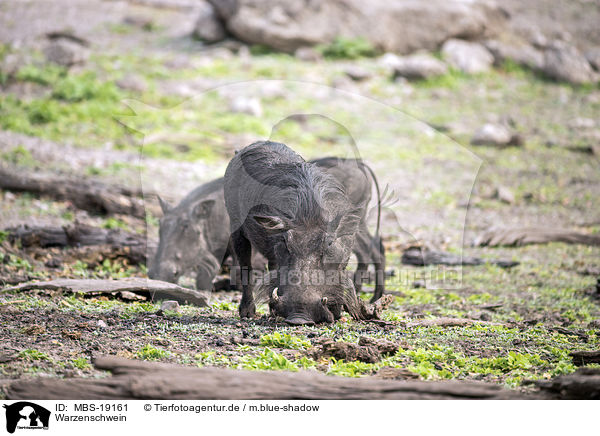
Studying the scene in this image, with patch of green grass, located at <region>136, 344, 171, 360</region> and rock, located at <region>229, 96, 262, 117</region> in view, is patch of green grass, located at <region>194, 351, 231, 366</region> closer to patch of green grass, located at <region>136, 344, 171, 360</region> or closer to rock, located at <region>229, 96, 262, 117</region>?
patch of green grass, located at <region>136, 344, 171, 360</region>

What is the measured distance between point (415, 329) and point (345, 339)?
1.03m

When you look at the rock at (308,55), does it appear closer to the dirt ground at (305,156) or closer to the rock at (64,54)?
the dirt ground at (305,156)

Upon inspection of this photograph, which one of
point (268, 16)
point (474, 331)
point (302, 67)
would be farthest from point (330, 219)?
point (268, 16)

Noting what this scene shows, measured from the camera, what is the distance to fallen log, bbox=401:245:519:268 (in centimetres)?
1069

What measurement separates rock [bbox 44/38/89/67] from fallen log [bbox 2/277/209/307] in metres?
12.3

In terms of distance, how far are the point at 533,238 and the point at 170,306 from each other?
22.7ft

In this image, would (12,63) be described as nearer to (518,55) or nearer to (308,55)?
(308,55)

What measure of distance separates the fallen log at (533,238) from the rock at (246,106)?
683 centimetres

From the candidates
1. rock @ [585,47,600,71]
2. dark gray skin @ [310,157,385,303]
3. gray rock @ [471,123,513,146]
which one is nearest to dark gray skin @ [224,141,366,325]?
dark gray skin @ [310,157,385,303]

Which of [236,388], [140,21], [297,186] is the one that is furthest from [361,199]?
[140,21]

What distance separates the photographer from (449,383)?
17.0 ft
